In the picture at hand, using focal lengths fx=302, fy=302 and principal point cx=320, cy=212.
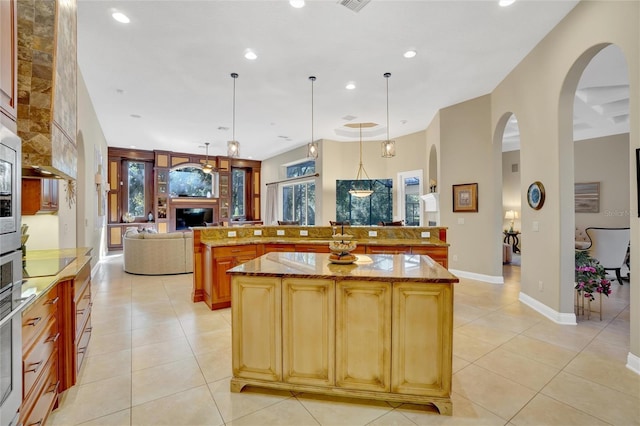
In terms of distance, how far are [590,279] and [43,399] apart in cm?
500

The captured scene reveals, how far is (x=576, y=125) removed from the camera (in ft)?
21.3

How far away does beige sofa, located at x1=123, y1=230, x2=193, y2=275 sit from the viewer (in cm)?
579


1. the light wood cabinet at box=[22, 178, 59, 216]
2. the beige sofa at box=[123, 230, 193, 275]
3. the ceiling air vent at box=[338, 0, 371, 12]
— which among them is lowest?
the beige sofa at box=[123, 230, 193, 275]

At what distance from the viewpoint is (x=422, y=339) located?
1900 mm

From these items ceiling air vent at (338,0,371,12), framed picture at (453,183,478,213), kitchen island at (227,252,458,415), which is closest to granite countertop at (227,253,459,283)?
kitchen island at (227,252,458,415)

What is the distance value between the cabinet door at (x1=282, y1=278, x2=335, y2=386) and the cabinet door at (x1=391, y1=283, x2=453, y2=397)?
42 centimetres

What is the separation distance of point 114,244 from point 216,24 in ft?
26.4

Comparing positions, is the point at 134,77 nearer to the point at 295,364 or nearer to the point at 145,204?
the point at 295,364

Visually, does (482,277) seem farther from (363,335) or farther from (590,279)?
(363,335)

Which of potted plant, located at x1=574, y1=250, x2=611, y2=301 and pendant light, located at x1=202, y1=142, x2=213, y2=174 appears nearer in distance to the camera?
potted plant, located at x1=574, y1=250, x2=611, y2=301

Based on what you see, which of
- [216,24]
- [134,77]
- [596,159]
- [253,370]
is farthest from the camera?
[596,159]

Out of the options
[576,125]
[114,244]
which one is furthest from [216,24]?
[114,244]

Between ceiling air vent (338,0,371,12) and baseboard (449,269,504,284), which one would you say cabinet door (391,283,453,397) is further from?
baseboard (449,269,504,284)

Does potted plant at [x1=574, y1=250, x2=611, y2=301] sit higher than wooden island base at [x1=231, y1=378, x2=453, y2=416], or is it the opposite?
potted plant at [x1=574, y1=250, x2=611, y2=301]
